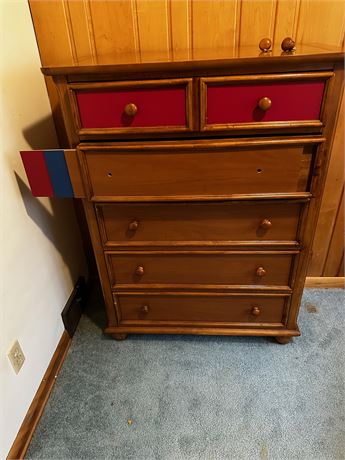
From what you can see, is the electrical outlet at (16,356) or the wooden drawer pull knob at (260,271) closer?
the electrical outlet at (16,356)

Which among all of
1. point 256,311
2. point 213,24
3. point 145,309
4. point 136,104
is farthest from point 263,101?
point 145,309

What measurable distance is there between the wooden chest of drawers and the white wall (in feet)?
0.79

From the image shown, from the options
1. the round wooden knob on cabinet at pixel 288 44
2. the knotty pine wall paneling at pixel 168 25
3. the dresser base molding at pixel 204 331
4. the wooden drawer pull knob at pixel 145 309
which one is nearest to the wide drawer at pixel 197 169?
the round wooden knob on cabinet at pixel 288 44

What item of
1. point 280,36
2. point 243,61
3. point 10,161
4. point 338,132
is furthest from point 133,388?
point 280,36

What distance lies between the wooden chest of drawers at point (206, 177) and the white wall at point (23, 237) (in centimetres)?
24

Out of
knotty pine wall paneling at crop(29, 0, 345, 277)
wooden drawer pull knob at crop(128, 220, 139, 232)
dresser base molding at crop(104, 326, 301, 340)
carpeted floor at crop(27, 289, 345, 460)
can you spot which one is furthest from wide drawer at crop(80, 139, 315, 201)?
carpeted floor at crop(27, 289, 345, 460)

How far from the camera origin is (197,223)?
3.84ft

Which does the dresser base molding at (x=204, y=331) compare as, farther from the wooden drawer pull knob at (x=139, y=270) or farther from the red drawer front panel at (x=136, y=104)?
the red drawer front panel at (x=136, y=104)

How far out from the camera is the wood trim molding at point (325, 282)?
1.71m

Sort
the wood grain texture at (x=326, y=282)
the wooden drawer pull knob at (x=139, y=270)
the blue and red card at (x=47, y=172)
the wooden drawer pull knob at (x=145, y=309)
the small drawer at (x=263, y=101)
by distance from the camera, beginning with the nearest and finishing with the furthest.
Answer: the small drawer at (x=263, y=101) < the blue and red card at (x=47, y=172) < the wooden drawer pull knob at (x=139, y=270) < the wooden drawer pull knob at (x=145, y=309) < the wood grain texture at (x=326, y=282)

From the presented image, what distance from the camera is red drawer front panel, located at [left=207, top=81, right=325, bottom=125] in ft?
3.01

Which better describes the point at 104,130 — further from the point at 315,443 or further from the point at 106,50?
the point at 315,443

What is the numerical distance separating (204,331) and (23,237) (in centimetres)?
84

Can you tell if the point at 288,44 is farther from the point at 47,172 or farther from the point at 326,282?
the point at 326,282
